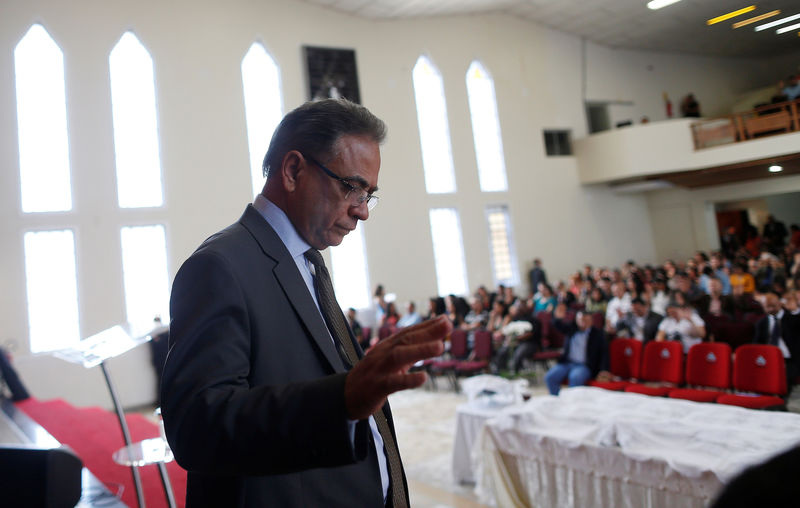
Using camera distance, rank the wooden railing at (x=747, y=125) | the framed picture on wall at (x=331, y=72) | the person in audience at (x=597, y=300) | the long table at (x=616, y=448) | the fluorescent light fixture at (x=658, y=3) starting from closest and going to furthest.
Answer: the fluorescent light fixture at (x=658, y=3), the long table at (x=616, y=448), the wooden railing at (x=747, y=125), the person in audience at (x=597, y=300), the framed picture on wall at (x=331, y=72)

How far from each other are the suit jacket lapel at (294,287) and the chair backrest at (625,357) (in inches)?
218

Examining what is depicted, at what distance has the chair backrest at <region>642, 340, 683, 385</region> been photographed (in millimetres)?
5582

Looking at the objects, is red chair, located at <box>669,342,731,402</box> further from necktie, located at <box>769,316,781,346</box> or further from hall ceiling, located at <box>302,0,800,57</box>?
hall ceiling, located at <box>302,0,800,57</box>

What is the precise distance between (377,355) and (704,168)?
16067mm

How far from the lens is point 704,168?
14.6 metres

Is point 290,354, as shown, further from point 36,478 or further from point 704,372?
point 704,372

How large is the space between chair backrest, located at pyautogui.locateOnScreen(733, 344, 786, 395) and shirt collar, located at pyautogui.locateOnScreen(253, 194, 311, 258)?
5040mm

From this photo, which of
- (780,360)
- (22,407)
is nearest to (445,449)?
(780,360)

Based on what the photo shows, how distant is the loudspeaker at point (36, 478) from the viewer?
73cm

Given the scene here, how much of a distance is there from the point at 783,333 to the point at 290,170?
18.6 feet

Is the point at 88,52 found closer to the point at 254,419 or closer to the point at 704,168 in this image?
the point at 254,419

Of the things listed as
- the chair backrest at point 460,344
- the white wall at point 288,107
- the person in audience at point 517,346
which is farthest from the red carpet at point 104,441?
the person in audience at point 517,346

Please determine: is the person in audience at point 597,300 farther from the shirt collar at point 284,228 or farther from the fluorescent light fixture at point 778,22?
the shirt collar at point 284,228

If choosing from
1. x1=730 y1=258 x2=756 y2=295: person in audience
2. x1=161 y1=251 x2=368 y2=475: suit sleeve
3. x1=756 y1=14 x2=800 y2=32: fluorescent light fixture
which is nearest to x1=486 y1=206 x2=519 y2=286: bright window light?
x1=730 y1=258 x2=756 y2=295: person in audience
